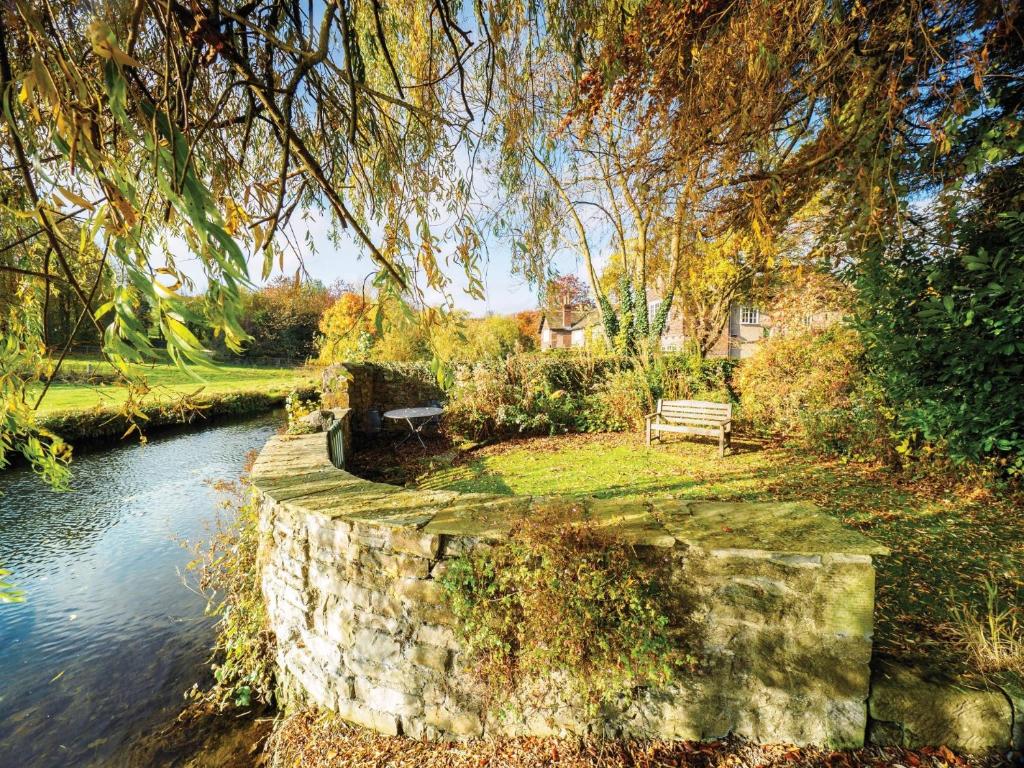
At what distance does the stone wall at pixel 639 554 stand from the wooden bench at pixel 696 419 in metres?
4.57

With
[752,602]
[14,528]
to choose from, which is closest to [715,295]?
[752,602]

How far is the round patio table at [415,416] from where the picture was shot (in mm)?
8156

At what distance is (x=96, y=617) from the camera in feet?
13.7

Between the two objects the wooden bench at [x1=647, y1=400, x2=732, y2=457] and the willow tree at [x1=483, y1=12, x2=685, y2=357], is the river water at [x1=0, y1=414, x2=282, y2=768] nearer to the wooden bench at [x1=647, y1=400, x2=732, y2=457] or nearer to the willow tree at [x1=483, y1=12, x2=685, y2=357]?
the willow tree at [x1=483, y1=12, x2=685, y2=357]

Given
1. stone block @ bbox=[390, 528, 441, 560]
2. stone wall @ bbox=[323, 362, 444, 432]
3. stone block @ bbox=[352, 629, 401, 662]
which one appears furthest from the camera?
stone wall @ bbox=[323, 362, 444, 432]

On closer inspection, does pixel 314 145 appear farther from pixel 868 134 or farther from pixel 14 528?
pixel 14 528

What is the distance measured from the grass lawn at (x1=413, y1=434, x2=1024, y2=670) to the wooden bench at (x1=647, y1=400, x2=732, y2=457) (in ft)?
1.12

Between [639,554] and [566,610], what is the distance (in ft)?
1.44

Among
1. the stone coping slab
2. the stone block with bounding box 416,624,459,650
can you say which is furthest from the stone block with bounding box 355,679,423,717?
the stone coping slab

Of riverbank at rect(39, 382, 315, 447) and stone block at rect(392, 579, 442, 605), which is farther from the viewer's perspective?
riverbank at rect(39, 382, 315, 447)

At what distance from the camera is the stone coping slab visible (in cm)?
206

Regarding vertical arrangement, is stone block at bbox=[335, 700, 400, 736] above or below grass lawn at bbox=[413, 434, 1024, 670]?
below

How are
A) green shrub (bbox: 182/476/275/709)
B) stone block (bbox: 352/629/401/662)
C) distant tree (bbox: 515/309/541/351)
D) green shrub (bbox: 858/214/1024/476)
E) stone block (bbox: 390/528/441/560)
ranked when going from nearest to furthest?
stone block (bbox: 390/528/441/560)
stone block (bbox: 352/629/401/662)
green shrub (bbox: 182/476/275/709)
green shrub (bbox: 858/214/1024/476)
distant tree (bbox: 515/309/541/351)

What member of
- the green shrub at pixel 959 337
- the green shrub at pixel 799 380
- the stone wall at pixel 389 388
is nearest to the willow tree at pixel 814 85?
the green shrub at pixel 959 337
